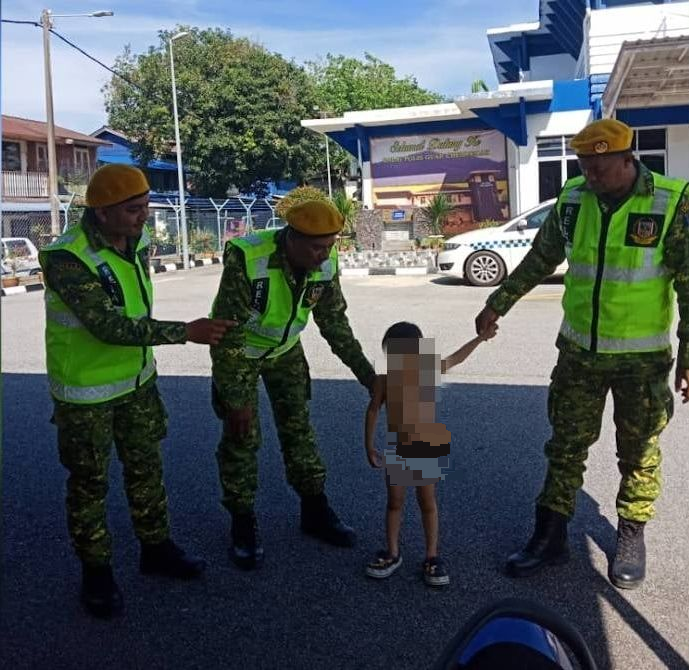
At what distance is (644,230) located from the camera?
10.9 ft

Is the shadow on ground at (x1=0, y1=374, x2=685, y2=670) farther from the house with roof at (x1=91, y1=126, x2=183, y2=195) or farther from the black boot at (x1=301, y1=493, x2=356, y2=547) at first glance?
the house with roof at (x1=91, y1=126, x2=183, y2=195)

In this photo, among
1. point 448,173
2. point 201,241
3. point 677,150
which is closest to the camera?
point 677,150

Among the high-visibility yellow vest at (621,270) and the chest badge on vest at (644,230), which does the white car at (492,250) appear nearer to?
the high-visibility yellow vest at (621,270)

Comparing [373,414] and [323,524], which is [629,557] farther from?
[323,524]

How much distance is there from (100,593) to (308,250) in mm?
1631

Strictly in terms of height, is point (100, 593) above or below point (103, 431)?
below

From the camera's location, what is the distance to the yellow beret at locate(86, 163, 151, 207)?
10.4 feet

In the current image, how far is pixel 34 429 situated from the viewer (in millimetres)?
6246

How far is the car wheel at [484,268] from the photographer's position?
14.5 meters

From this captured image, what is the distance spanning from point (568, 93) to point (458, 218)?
554cm

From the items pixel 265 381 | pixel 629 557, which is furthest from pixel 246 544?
pixel 629 557

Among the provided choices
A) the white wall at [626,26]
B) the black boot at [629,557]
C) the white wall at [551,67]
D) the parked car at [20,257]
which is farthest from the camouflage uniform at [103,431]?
the white wall at [551,67]

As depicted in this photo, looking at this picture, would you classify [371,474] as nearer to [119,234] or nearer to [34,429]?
[119,234]

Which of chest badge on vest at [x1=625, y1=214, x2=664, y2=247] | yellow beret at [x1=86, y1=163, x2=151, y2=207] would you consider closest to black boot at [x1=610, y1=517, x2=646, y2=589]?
chest badge on vest at [x1=625, y1=214, x2=664, y2=247]
